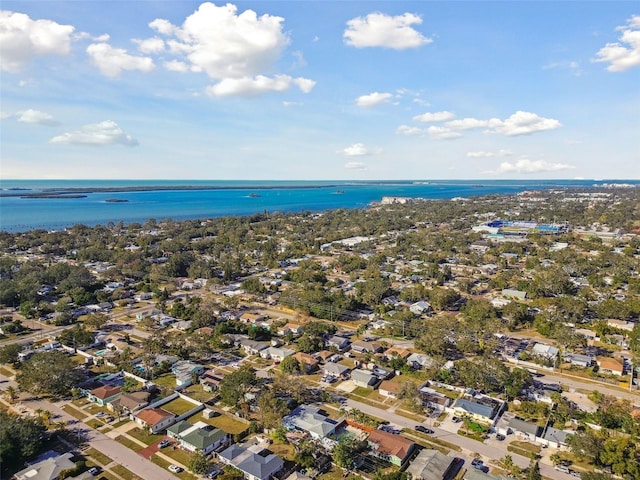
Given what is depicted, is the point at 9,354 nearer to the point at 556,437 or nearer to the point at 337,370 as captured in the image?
the point at 337,370

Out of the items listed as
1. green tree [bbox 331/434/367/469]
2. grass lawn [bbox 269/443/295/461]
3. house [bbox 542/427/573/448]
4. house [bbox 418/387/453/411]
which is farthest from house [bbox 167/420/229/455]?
house [bbox 542/427/573/448]

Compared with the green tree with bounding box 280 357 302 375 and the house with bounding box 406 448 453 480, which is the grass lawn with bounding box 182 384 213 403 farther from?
the house with bounding box 406 448 453 480

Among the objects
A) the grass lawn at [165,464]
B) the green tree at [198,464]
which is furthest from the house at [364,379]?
the grass lawn at [165,464]

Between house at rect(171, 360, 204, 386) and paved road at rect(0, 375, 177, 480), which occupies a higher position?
house at rect(171, 360, 204, 386)

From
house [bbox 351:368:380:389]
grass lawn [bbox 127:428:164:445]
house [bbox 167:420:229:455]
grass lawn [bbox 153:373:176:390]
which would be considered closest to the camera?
house [bbox 167:420:229:455]

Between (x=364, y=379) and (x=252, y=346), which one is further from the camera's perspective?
(x=252, y=346)

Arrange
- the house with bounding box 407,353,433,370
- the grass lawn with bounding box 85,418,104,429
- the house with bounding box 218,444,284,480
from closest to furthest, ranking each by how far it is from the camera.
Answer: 1. the house with bounding box 218,444,284,480
2. the grass lawn with bounding box 85,418,104,429
3. the house with bounding box 407,353,433,370

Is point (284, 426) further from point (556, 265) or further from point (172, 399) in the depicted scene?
point (556, 265)

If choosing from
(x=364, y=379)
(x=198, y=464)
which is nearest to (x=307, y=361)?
(x=364, y=379)
